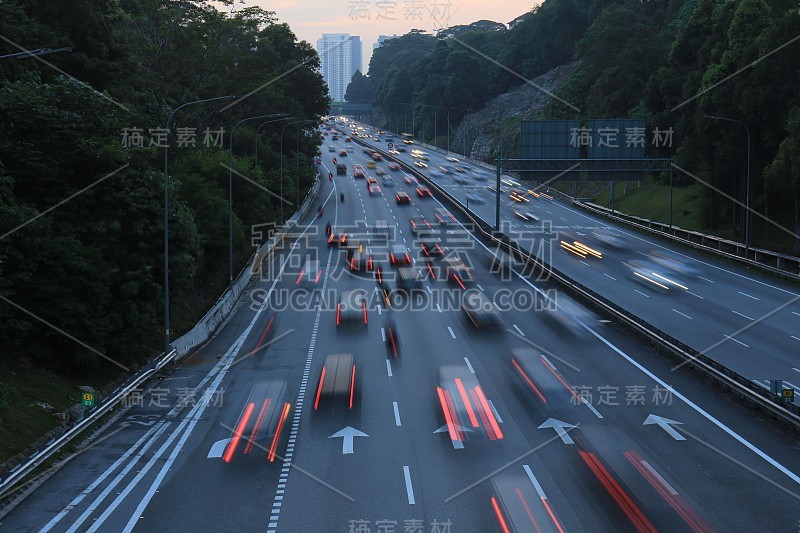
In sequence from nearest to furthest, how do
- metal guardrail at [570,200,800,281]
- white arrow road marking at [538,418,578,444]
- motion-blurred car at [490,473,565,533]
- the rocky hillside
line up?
motion-blurred car at [490,473,565,533]
white arrow road marking at [538,418,578,444]
metal guardrail at [570,200,800,281]
the rocky hillside

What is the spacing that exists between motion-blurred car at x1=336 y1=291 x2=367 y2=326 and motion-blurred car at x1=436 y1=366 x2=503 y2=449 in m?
12.3

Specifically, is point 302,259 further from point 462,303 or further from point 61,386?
point 61,386

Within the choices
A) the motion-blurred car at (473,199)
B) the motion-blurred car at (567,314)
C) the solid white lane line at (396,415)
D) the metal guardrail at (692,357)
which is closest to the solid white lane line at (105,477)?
the solid white lane line at (396,415)

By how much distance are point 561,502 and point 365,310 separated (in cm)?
2991

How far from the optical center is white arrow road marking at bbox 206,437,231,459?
25.0 metres

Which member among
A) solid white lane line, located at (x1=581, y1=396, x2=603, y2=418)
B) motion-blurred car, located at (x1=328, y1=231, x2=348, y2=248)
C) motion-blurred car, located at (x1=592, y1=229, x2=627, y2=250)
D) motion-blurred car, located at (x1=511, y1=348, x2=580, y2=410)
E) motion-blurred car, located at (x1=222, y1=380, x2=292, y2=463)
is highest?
motion-blurred car, located at (x1=592, y1=229, x2=627, y2=250)

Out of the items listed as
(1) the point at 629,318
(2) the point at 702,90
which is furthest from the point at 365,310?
(2) the point at 702,90

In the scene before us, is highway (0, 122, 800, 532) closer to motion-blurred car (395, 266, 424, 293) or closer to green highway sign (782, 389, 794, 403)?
green highway sign (782, 389, 794, 403)

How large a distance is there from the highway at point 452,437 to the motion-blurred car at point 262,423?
0.16 m

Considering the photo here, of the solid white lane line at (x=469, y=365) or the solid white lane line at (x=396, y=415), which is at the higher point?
the solid white lane line at (x=469, y=365)

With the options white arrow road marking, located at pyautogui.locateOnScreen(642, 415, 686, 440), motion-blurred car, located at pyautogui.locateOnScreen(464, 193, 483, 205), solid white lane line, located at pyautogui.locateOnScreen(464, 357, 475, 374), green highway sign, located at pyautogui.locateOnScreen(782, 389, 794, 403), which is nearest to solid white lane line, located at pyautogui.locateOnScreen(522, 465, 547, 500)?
white arrow road marking, located at pyautogui.locateOnScreen(642, 415, 686, 440)

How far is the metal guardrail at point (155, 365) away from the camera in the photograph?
22.5 m

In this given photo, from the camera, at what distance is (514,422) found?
27844mm

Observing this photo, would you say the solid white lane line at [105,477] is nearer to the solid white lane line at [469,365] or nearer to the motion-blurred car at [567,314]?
the solid white lane line at [469,365]
